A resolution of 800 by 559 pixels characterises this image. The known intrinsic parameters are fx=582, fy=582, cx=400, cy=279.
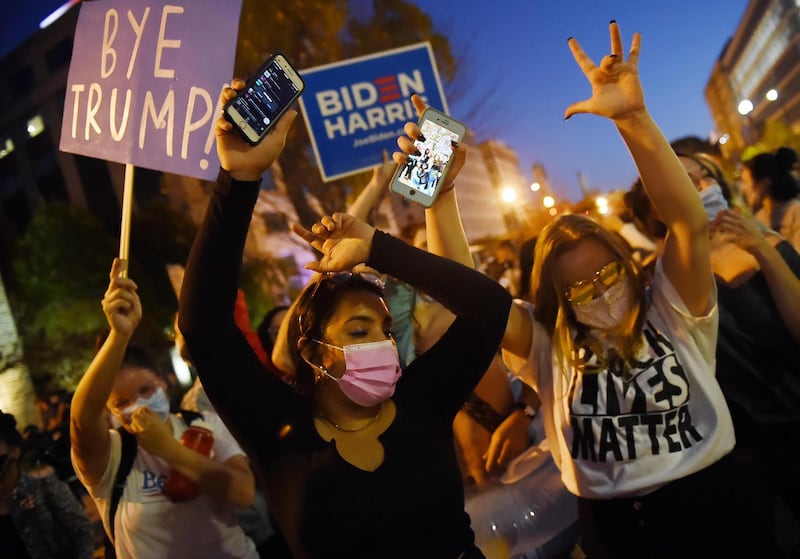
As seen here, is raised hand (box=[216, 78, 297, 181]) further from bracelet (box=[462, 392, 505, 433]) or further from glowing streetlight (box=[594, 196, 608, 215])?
glowing streetlight (box=[594, 196, 608, 215])

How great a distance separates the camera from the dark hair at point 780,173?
451cm

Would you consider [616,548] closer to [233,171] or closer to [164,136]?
[233,171]

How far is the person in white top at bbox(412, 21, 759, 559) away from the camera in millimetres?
2092

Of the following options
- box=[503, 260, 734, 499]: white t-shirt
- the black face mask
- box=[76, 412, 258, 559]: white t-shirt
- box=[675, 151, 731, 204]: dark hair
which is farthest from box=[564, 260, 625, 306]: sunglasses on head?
the black face mask

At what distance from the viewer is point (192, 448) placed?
9.21ft

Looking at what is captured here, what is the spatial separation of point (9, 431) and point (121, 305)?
136 cm

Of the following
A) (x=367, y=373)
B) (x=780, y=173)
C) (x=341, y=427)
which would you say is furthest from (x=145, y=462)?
(x=780, y=173)

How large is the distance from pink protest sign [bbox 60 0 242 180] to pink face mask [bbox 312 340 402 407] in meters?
1.25

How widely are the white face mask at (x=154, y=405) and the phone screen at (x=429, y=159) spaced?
168cm

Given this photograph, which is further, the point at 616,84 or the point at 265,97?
the point at 616,84

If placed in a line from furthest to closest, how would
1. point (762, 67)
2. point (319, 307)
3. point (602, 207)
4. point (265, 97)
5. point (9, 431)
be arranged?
point (762, 67)
point (602, 207)
point (9, 431)
point (319, 307)
point (265, 97)

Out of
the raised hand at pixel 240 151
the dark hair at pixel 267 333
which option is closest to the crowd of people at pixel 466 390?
the raised hand at pixel 240 151

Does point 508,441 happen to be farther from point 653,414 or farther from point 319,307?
point 319,307

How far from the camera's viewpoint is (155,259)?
27734 mm
